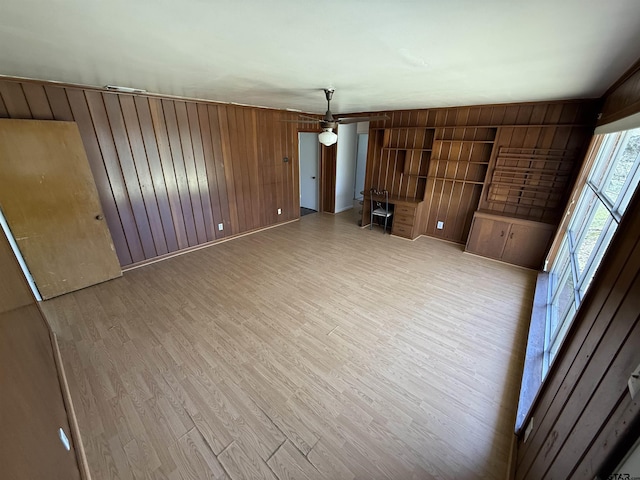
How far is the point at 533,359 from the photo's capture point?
2.13 metres

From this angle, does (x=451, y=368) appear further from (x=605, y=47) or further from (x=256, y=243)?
(x=256, y=243)

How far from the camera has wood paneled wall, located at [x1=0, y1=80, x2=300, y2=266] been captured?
2.96 metres

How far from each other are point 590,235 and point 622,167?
0.61m

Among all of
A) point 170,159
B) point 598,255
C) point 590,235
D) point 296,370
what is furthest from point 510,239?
point 170,159

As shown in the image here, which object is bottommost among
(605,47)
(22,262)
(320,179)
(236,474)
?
(236,474)

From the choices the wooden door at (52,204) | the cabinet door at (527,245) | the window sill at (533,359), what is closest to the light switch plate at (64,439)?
the wooden door at (52,204)

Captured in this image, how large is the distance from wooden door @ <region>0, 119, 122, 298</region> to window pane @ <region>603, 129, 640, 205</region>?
5240 millimetres

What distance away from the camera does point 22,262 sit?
271 cm

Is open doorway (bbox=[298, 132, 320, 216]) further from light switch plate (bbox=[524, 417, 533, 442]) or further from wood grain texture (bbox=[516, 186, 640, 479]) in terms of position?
wood grain texture (bbox=[516, 186, 640, 479])

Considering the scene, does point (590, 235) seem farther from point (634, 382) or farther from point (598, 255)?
point (634, 382)

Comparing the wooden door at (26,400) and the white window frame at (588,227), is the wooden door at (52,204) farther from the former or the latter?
the white window frame at (588,227)

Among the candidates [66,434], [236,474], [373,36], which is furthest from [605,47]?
[66,434]

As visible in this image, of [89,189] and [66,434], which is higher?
[89,189]

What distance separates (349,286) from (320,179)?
3.71 metres
